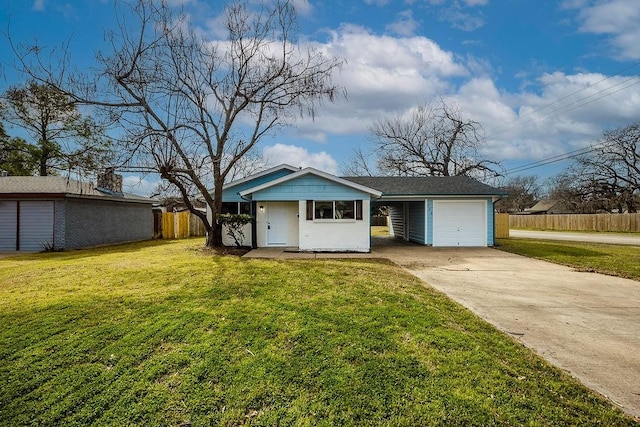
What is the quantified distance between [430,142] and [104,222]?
27022 millimetres

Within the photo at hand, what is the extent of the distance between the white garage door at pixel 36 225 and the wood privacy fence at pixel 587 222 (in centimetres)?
3565

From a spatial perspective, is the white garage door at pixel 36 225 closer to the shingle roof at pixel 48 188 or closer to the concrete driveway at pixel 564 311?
the shingle roof at pixel 48 188

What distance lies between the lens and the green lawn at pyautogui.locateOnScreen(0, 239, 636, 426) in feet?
8.80

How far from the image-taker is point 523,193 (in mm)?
64188

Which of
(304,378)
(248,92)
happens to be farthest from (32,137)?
(304,378)

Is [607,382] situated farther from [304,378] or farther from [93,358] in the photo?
[93,358]

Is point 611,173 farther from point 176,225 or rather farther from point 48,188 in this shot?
point 48,188

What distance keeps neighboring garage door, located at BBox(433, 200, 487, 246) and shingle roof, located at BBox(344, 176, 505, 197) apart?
0.52 m

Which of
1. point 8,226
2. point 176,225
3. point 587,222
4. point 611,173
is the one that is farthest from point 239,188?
point 611,173

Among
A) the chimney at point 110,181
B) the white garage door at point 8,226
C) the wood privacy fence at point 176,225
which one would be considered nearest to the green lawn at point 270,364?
the chimney at point 110,181

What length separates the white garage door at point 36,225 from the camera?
1366 centimetres

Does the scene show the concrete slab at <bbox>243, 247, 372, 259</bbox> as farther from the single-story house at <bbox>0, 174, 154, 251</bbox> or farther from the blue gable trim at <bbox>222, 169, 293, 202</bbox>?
the single-story house at <bbox>0, 174, 154, 251</bbox>

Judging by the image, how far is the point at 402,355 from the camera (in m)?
3.51

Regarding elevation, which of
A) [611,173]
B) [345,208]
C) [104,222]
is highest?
[611,173]
